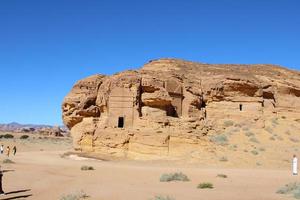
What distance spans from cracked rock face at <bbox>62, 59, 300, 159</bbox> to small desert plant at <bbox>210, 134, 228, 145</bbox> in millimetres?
823

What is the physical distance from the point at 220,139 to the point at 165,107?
4884 mm

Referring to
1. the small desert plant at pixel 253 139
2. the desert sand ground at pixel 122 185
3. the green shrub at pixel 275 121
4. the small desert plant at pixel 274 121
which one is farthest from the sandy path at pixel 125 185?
the green shrub at pixel 275 121

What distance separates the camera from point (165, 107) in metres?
32.1

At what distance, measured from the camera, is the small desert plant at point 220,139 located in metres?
30.7

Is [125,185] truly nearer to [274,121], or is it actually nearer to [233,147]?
[233,147]

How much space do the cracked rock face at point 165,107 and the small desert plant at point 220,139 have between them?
82cm

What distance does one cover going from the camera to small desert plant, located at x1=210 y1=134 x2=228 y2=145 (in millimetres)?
30694

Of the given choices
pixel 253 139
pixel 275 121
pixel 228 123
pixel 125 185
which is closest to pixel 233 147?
pixel 253 139

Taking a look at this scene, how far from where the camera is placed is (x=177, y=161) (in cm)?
2775

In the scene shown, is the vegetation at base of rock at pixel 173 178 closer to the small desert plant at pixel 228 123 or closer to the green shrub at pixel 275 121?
the small desert plant at pixel 228 123

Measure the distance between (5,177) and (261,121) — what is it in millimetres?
21883

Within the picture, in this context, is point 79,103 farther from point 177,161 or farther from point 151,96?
point 177,161

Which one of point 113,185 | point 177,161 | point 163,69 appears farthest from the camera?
point 163,69

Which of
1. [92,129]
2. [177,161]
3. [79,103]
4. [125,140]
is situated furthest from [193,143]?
[79,103]
